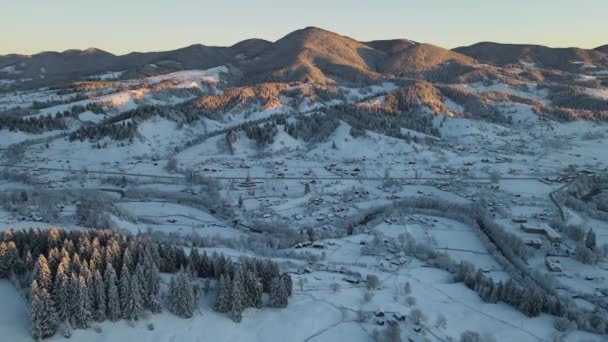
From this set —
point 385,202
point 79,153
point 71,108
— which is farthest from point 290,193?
point 71,108

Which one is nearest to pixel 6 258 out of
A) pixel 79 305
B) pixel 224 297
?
pixel 79 305

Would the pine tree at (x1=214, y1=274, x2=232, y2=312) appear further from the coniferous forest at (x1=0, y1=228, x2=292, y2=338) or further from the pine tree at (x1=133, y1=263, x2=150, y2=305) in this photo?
the pine tree at (x1=133, y1=263, x2=150, y2=305)

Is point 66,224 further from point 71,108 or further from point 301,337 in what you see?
point 71,108

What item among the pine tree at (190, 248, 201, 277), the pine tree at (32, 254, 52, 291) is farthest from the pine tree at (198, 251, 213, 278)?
the pine tree at (32, 254, 52, 291)

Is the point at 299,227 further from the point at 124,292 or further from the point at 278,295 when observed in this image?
the point at 124,292

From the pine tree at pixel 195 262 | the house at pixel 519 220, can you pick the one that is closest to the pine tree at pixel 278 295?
the pine tree at pixel 195 262
